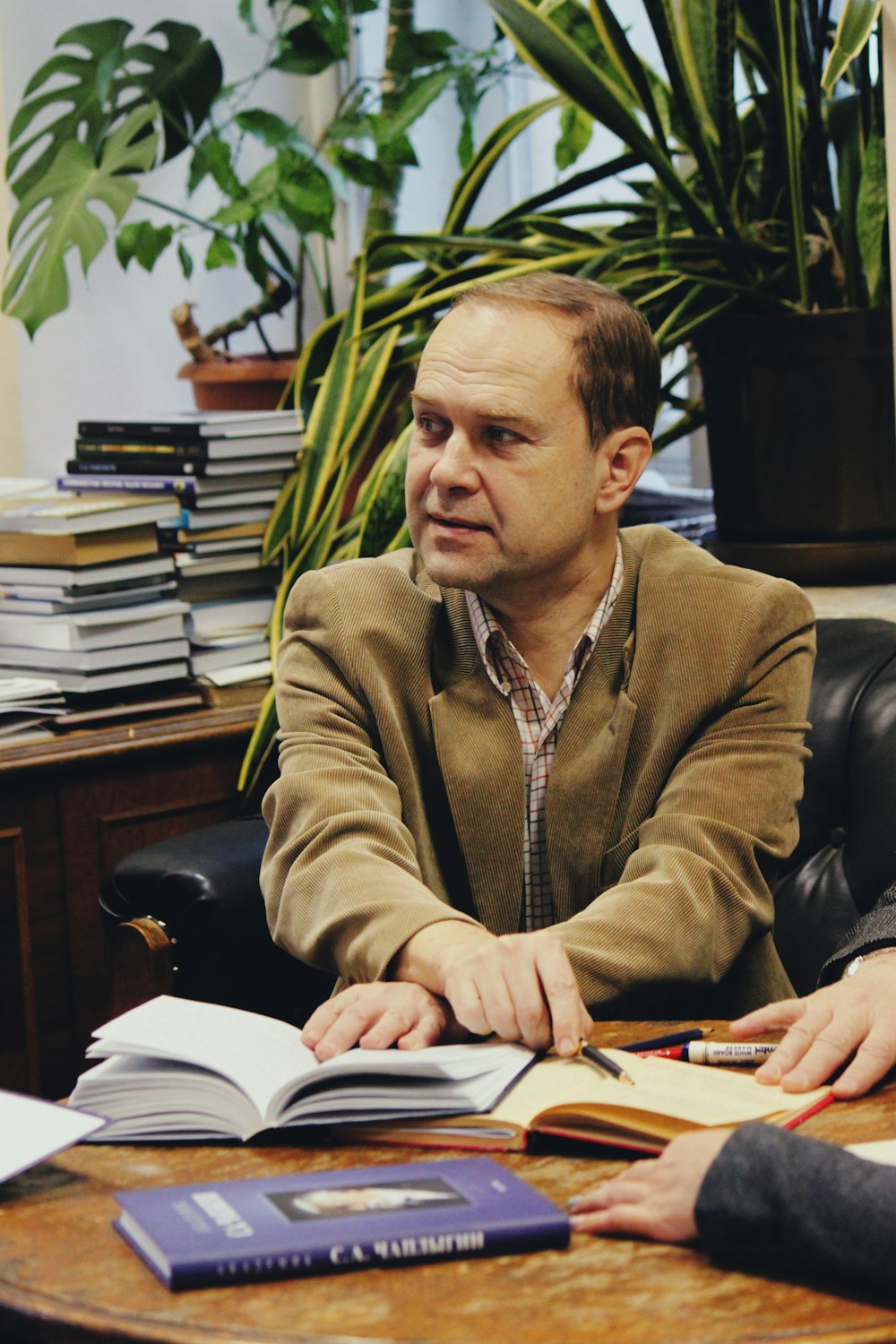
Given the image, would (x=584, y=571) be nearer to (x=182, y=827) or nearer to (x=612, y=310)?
(x=612, y=310)

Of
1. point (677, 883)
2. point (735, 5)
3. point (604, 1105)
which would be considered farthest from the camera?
point (735, 5)

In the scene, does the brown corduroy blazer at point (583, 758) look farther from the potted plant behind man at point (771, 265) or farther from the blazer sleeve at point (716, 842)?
the potted plant behind man at point (771, 265)

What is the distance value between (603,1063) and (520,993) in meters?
0.09

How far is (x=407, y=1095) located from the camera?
1.14 meters

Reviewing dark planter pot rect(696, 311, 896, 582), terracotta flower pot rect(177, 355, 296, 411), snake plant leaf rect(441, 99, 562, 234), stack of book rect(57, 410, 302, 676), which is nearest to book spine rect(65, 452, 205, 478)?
stack of book rect(57, 410, 302, 676)

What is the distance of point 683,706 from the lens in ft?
5.38

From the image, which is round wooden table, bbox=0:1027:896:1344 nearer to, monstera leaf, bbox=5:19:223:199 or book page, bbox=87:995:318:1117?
book page, bbox=87:995:318:1117

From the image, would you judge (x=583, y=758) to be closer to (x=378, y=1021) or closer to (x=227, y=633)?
(x=378, y=1021)

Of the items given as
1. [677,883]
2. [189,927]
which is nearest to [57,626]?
[189,927]

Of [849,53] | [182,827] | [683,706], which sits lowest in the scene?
[182,827]

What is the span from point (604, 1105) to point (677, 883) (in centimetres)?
44

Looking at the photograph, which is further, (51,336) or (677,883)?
(51,336)

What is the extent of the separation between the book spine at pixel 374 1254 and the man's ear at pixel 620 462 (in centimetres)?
92

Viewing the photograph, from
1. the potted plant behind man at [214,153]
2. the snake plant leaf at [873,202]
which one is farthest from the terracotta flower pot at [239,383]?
the snake plant leaf at [873,202]
